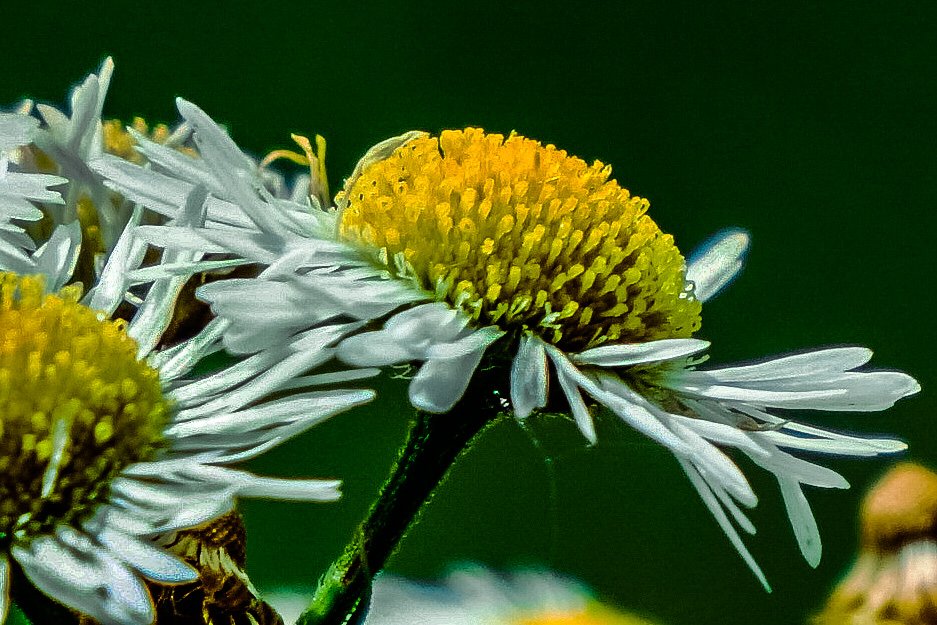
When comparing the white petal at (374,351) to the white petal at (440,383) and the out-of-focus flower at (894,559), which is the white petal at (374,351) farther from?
the out-of-focus flower at (894,559)

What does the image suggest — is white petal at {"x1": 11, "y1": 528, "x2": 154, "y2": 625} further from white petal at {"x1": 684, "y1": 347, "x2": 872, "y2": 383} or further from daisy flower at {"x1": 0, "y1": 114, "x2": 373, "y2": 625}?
white petal at {"x1": 684, "y1": 347, "x2": 872, "y2": 383}

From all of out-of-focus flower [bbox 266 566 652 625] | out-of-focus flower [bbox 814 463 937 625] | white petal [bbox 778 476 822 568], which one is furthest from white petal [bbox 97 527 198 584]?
out-of-focus flower [bbox 814 463 937 625]

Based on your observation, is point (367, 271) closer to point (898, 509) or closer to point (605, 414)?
point (605, 414)

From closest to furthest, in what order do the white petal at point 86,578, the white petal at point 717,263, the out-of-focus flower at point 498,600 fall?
1. the white petal at point 86,578
2. the white petal at point 717,263
3. the out-of-focus flower at point 498,600

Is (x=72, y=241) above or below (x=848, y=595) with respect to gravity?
above

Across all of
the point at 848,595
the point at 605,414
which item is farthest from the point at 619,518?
the point at 605,414

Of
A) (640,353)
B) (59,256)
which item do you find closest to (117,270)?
(59,256)

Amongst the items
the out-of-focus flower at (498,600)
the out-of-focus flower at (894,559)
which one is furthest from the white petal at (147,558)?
the out-of-focus flower at (894,559)

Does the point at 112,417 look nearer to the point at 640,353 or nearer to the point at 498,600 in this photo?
the point at 640,353
